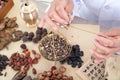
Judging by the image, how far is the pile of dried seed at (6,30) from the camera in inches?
40.2

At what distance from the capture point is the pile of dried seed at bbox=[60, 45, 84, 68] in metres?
0.93

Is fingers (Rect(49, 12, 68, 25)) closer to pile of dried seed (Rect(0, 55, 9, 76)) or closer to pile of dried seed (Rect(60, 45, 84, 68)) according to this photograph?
pile of dried seed (Rect(60, 45, 84, 68))

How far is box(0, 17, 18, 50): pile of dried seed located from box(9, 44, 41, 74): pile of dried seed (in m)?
0.07

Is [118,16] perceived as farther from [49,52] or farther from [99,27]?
[49,52]

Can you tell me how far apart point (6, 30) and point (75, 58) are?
0.33 m

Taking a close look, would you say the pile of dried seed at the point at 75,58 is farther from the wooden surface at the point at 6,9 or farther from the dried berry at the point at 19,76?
the wooden surface at the point at 6,9

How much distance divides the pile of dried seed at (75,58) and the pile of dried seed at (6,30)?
0.25 metres

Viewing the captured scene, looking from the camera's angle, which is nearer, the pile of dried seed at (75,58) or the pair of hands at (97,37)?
the pair of hands at (97,37)

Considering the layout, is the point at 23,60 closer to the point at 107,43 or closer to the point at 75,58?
the point at 75,58

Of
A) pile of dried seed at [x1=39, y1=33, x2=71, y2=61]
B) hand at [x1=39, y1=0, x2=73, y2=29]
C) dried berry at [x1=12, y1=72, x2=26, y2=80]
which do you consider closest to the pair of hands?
hand at [x1=39, y1=0, x2=73, y2=29]

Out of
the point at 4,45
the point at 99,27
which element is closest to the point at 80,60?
the point at 99,27

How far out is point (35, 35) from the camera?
3.42ft

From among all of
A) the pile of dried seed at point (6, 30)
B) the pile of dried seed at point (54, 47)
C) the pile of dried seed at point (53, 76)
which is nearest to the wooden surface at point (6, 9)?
the pile of dried seed at point (6, 30)

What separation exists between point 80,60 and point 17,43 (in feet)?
0.90
